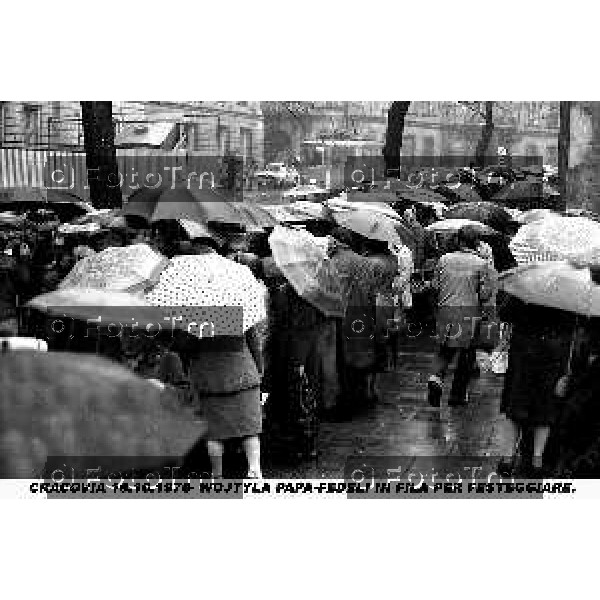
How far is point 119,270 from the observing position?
6234 millimetres

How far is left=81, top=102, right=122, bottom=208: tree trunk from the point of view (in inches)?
272

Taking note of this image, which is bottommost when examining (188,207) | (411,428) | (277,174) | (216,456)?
(411,428)

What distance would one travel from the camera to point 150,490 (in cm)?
661

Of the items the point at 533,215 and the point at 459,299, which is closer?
the point at 459,299

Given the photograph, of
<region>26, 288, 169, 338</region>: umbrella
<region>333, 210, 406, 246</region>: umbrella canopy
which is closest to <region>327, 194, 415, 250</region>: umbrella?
<region>333, 210, 406, 246</region>: umbrella canopy

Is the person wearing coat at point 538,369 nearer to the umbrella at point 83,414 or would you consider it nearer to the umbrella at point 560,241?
the umbrella at point 560,241

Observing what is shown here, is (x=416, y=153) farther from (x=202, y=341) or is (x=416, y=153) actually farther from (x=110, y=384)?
(x=110, y=384)

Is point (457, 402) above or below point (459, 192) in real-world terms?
below

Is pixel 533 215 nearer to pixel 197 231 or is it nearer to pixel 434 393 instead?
pixel 434 393

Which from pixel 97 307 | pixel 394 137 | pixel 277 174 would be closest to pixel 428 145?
pixel 394 137

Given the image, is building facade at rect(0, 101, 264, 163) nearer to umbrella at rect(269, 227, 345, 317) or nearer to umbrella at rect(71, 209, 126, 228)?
umbrella at rect(71, 209, 126, 228)

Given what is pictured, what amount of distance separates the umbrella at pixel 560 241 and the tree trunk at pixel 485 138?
0.88 metres

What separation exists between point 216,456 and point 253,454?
0.22 meters
